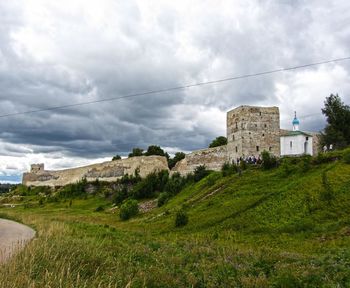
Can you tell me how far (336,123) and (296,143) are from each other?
5.41 m

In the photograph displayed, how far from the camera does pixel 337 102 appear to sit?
41094mm

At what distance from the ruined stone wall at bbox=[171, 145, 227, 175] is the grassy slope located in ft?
39.1

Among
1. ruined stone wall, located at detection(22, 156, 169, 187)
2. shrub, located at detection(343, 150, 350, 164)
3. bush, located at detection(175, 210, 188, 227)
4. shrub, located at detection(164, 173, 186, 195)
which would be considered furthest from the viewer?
ruined stone wall, located at detection(22, 156, 169, 187)

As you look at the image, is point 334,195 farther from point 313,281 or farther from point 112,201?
point 112,201

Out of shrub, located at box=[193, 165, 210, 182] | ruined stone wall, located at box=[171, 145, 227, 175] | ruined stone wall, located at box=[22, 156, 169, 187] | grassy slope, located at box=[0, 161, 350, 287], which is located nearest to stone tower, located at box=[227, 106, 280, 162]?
ruined stone wall, located at box=[171, 145, 227, 175]

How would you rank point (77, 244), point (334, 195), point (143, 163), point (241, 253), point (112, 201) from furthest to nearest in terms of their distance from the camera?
point (143, 163) → point (112, 201) → point (334, 195) → point (241, 253) → point (77, 244)

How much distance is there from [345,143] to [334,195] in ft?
65.6

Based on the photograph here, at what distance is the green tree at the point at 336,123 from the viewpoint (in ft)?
124

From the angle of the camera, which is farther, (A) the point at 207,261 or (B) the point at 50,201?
(B) the point at 50,201

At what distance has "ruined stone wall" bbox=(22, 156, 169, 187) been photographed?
174 feet

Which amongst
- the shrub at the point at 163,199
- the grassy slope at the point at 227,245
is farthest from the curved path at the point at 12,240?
the shrub at the point at 163,199

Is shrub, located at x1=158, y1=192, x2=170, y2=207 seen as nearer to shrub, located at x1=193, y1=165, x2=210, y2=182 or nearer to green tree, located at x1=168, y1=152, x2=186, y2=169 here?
shrub, located at x1=193, y1=165, x2=210, y2=182

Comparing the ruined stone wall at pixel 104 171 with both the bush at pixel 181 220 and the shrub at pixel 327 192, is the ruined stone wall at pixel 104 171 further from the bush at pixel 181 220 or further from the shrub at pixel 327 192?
the shrub at pixel 327 192

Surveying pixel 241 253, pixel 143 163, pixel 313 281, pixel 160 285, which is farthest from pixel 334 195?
pixel 143 163
